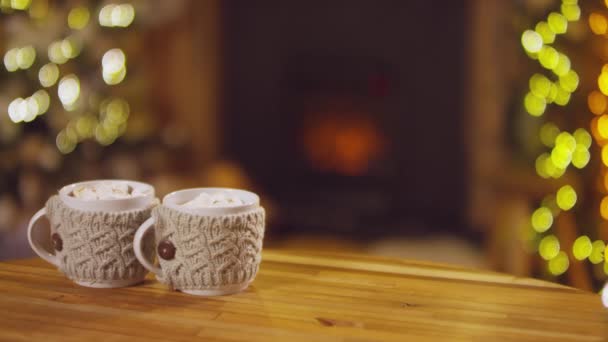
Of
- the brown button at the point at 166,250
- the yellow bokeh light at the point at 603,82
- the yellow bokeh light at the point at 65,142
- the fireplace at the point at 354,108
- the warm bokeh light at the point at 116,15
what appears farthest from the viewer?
the fireplace at the point at 354,108

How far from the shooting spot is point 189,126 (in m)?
4.08

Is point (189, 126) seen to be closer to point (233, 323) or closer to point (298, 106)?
point (298, 106)

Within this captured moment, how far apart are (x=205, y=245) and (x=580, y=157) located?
1.64 m

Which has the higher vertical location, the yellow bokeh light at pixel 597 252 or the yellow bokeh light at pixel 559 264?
the yellow bokeh light at pixel 597 252

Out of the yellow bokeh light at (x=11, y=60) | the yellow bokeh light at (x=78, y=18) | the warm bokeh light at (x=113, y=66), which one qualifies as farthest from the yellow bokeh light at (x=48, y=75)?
the warm bokeh light at (x=113, y=66)

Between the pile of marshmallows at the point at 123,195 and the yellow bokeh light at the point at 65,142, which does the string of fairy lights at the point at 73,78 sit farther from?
the pile of marshmallows at the point at 123,195

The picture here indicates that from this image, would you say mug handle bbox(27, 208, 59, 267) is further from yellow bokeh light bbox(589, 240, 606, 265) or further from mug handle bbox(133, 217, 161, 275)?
yellow bokeh light bbox(589, 240, 606, 265)

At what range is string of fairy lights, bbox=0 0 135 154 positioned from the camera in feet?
9.18

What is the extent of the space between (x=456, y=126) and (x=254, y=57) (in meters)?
1.08

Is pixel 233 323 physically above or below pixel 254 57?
below

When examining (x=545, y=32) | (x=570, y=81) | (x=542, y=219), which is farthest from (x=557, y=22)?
(x=542, y=219)

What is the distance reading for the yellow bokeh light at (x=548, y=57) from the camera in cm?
245

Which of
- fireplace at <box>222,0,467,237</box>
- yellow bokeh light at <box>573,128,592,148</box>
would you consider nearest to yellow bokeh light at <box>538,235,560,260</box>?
yellow bokeh light at <box>573,128,592,148</box>

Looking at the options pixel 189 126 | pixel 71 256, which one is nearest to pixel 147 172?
pixel 189 126
